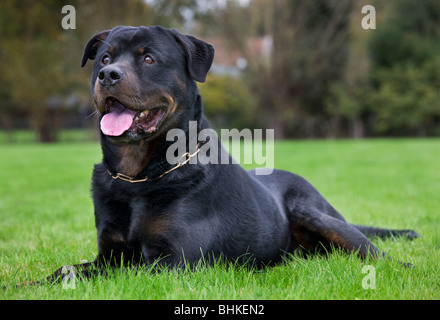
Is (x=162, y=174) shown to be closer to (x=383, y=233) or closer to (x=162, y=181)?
(x=162, y=181)

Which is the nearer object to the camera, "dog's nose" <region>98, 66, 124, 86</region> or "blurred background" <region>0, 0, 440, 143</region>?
"dog's nose" <region>98, 66, 124, 86</region>

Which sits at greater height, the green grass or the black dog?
the black dog

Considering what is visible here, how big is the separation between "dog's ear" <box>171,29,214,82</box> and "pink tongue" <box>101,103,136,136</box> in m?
0.53

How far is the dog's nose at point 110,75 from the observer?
2914 millimetres

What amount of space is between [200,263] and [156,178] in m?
0.62

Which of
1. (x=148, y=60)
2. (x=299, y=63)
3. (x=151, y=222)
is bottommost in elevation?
(x=151, y=222)

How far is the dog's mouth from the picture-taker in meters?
3.04

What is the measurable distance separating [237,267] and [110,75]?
59.9 inches

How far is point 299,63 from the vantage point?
2884 cm

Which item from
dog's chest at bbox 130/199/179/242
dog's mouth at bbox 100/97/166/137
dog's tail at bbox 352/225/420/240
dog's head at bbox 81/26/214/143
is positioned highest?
dog's head at bbox 81/26/214/143

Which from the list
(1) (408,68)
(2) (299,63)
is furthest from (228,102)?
(1) (408,68)

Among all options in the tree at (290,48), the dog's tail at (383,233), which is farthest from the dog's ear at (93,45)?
the tree at (290,48)

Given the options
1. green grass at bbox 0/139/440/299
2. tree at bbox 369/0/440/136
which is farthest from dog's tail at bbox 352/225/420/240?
tree at bbox 369/0/440/136

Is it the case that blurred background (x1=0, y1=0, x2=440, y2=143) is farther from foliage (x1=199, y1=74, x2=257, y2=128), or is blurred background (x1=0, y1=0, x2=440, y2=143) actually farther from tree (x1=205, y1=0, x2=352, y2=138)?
foliage (x1=199, y1=74, x2=257, y2=128)
